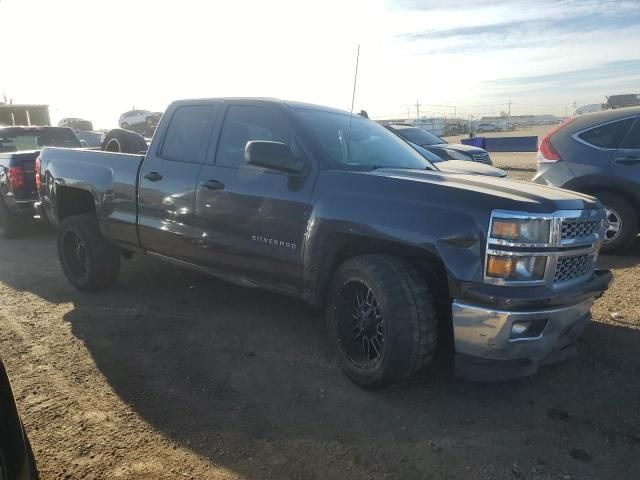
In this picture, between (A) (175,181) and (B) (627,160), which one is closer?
(A) (175,181)

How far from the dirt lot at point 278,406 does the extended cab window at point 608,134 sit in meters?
2.48

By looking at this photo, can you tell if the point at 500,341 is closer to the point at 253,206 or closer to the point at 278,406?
the point at 278,406

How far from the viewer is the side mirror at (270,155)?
11.4 feet

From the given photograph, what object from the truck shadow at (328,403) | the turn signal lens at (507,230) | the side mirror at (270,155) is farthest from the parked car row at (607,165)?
the side mirror at (270,155)

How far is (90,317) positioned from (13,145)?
21.0ft

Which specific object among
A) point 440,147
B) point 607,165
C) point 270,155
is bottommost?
point 440,147

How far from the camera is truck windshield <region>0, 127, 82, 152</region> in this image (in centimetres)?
948

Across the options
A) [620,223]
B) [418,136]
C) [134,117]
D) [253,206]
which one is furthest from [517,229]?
[134,117]

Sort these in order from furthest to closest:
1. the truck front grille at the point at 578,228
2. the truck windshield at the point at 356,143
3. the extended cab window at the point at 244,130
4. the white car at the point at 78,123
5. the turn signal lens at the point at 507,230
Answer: the white car at the point at 78,123, the extended cab window at the point at 244,130, the truck windshield at the point at 356,143, the truck front grille at the point at 578,228, the turn signal lens at the point at 507,230

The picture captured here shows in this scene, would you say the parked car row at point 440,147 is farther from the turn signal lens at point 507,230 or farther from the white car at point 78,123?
the white car at point 78,123

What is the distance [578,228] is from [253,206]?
7.02 ft

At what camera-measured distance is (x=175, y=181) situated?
441 centimetres

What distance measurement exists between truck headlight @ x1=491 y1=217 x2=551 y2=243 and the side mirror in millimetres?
1425

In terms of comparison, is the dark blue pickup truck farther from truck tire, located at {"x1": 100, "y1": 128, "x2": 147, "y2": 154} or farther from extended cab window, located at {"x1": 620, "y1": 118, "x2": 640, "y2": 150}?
extended cab window, located at {"x1": 620, "y1": 118, "x2": 640, "y2": 150}
